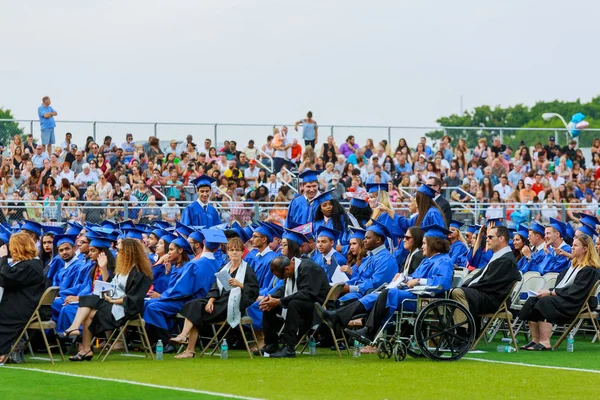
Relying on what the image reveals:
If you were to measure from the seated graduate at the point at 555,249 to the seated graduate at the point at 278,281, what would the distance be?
3.44 meters

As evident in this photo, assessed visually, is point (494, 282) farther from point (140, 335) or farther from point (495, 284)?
point (140, 335)

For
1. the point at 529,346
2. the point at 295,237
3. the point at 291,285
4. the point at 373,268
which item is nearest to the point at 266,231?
the point at 295,237

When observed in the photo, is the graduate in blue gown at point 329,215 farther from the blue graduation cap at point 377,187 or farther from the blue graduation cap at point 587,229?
the blue graduation cap at point 587,229

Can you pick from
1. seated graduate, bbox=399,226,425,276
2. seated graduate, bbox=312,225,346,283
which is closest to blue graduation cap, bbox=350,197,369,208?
seated graduate, bbox=312,225,346,283

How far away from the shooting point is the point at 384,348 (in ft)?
42.8

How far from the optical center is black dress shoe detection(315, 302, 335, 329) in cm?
1301

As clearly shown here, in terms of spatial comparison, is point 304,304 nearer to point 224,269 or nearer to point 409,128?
point 224,269

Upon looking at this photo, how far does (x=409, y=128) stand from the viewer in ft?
100

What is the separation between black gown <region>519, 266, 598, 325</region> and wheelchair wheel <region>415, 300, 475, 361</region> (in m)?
1.72

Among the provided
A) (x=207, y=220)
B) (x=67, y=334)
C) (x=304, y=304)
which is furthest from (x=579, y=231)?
(x=67, y=334)

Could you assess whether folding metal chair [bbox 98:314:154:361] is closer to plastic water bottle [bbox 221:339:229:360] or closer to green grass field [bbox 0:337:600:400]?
green grass field [bbox 0:337:600:400]

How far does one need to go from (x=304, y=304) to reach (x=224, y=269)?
3.45 feet

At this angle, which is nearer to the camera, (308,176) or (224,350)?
(224,350)

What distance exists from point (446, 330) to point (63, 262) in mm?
5238
